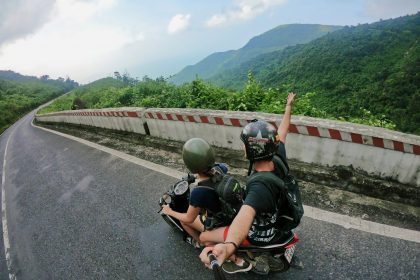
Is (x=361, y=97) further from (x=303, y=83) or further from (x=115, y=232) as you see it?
(x=115, y=232)

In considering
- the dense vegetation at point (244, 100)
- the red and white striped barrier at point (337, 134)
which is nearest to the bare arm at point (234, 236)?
the red and white striped barrier at point (337, 134)

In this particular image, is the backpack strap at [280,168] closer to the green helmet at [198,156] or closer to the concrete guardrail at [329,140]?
the green helmet at [198,156]

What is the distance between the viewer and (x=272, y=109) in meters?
8.12

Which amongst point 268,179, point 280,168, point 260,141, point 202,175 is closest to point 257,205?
point 268,179

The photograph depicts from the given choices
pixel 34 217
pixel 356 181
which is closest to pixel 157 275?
pixel 356 181

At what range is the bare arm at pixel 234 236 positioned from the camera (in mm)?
1955

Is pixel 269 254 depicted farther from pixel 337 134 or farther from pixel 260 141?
pixel 337 134

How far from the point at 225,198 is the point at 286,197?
519 millimetres

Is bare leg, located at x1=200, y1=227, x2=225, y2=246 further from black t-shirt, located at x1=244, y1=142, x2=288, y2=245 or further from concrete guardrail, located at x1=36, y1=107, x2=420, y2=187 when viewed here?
concrete guardrail, located at x1=36, y1=107, x2=420, y2=187

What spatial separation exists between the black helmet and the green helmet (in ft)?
2.04

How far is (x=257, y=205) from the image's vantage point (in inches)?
91.0

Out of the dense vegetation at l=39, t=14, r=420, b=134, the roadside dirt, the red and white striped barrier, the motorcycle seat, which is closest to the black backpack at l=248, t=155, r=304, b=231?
the motorcycle seat

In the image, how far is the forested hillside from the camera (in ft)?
159

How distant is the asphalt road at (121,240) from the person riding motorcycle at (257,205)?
37.0 inches
